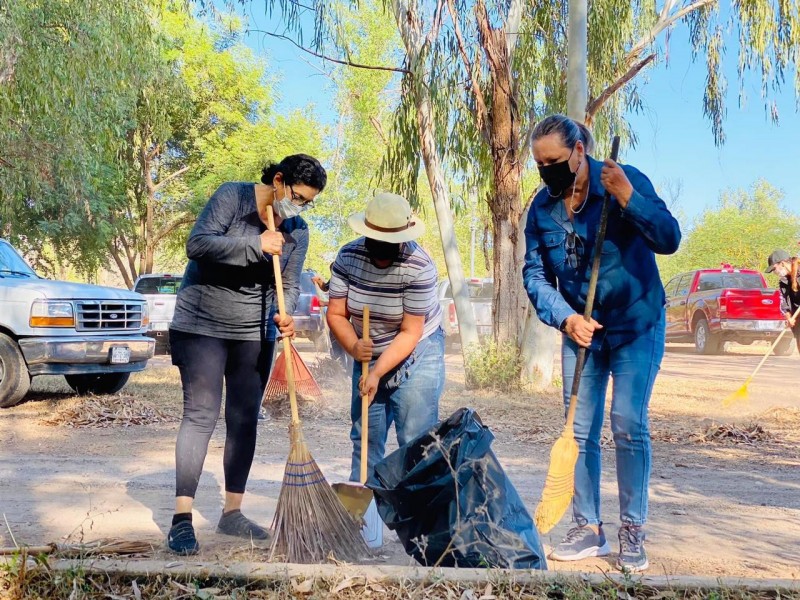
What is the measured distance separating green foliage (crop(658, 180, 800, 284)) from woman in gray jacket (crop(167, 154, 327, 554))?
41.0 metres

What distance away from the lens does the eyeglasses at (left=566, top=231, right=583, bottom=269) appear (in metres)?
4.13

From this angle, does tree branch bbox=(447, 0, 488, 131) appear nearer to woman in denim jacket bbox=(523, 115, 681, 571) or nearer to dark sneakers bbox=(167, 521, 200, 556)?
woman in denim jacket bbox=(523, 115, 681, 571)

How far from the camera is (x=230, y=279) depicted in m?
4.48

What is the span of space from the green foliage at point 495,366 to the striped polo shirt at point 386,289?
7.61 m

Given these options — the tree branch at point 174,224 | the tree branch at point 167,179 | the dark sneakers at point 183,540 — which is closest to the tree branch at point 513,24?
the dark sneakers at point 183,540

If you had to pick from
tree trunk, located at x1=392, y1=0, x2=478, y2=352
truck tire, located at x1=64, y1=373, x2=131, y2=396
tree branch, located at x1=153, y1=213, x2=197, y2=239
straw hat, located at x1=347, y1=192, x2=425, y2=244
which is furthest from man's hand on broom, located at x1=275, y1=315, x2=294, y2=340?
tree branch, located at x1=153, y1=213, x2=197, y2=239

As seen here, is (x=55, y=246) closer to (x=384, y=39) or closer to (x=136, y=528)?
(x=384, y=39)

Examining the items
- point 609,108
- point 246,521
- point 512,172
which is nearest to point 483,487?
point 246,521

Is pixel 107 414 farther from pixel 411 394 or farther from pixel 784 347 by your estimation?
pixel 784 347

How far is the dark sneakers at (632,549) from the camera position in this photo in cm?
404

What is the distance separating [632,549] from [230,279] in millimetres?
2283

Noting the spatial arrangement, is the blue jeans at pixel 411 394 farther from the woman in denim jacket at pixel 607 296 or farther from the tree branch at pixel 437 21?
→ the tree branch at pixel 437 21

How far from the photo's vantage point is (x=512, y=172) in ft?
39.5

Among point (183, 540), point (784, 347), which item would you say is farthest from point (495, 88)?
point (784, 347)
